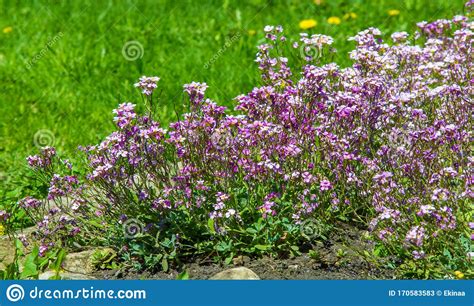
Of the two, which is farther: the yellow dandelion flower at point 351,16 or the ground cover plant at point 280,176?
the yellow dandelion flower at point 351,16

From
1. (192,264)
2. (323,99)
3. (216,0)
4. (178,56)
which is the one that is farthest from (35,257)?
(216,0)

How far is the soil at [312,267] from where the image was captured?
4461 mm

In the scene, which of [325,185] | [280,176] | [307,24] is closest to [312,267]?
[325,185]

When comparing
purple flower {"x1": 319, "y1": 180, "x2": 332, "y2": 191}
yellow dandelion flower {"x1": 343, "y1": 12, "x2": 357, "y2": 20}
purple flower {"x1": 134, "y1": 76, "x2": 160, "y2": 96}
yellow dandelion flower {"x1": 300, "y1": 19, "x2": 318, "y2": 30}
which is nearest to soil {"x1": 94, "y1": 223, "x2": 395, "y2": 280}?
purple flower {"x1": 319, "y1": 180, "x2": 332, "y2": 191}

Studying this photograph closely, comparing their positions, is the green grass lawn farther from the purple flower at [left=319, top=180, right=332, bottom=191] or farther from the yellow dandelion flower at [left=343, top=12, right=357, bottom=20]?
the purple flower at [left=319, top=180, right=332, bottom=191]

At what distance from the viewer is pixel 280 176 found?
4793mm

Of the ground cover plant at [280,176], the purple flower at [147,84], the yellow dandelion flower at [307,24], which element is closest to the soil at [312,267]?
the ground cover plant at [280,176]

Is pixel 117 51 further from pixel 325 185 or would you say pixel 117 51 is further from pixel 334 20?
pixel 325 185

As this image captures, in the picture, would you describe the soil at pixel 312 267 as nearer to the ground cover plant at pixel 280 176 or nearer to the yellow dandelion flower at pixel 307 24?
the ground cover plant at pixel 280 176

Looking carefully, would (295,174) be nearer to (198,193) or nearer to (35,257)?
(198,193)

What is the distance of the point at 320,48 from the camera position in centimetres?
519

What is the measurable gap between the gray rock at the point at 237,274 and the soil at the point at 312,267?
158 mm

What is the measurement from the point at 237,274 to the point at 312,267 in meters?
0.54

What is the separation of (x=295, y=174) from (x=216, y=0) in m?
5.25
